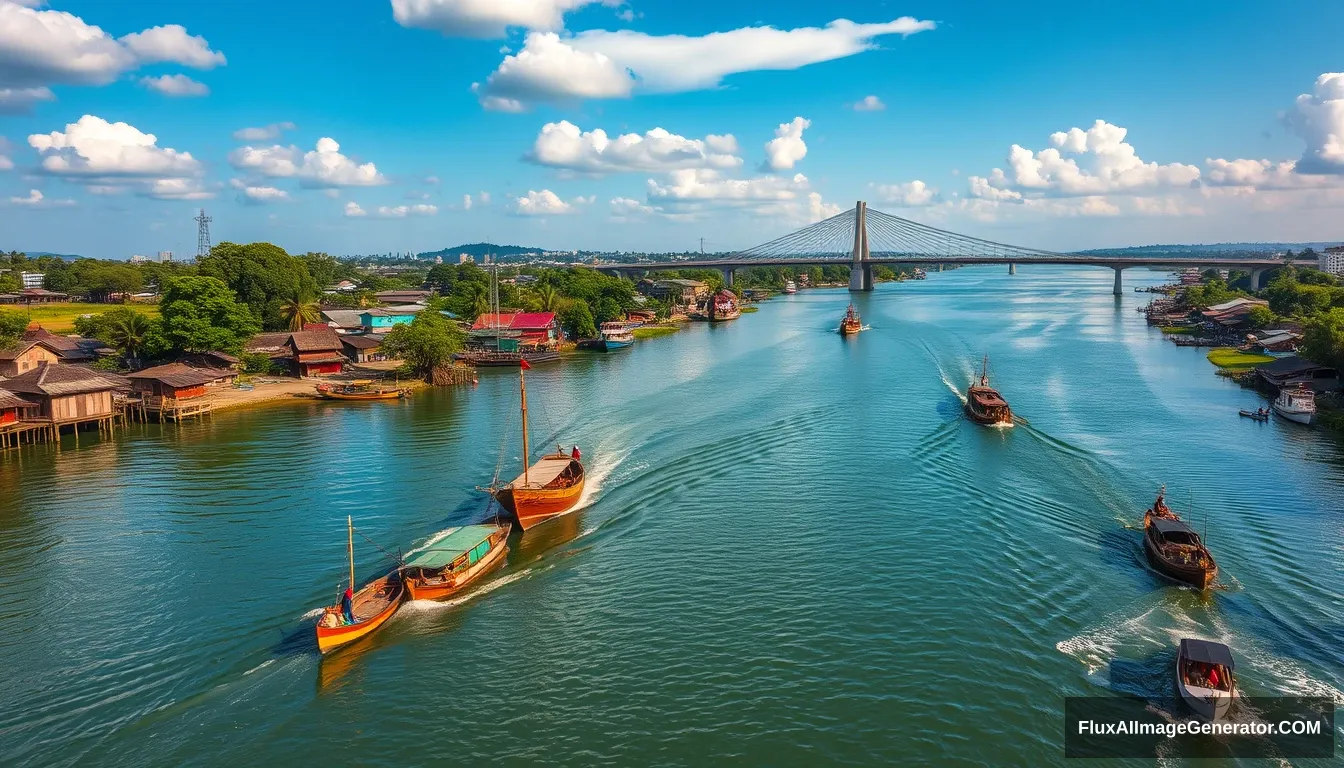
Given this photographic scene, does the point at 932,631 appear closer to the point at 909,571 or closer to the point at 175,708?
the point at 909,571

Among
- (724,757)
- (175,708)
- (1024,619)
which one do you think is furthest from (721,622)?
(175,708)

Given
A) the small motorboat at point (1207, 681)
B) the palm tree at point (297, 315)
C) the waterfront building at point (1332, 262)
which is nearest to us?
the small motorboat at point (1207, 681)

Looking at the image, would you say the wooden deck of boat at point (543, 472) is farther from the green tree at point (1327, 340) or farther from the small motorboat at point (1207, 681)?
the green tree at point (1327, 340)

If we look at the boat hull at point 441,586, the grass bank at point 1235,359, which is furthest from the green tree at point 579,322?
the boat hull at point 441,586

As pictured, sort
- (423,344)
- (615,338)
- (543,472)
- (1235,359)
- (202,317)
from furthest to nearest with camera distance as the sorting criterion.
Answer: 1. (615,338)
2. (1235,359)
3. (423,344)
4. (202,317)
5. (543,472)

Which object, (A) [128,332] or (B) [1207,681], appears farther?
(A) [128,332]

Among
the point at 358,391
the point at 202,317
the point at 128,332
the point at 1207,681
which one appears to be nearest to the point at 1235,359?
the point at 1207,681

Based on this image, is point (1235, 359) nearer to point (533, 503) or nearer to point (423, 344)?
point (533, 503)
